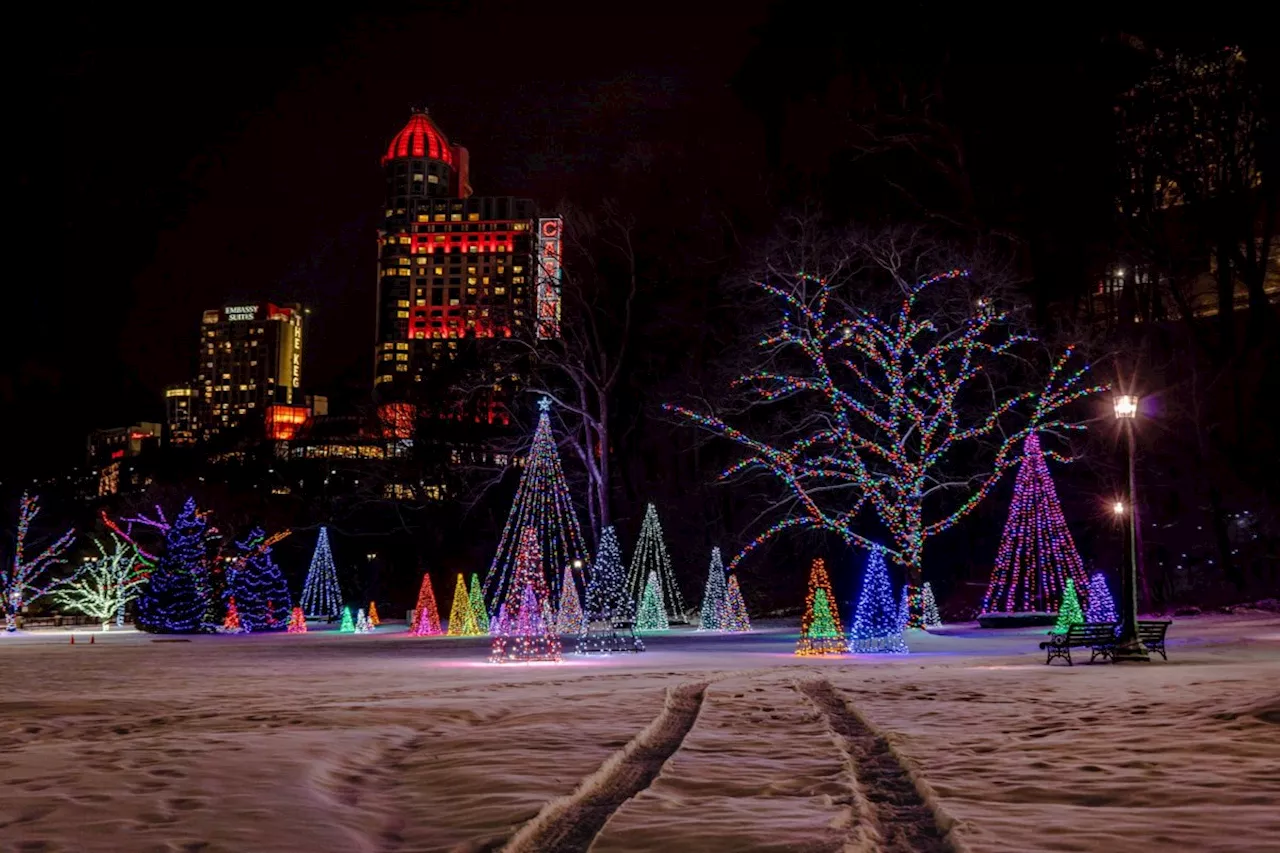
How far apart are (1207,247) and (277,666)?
28.0m

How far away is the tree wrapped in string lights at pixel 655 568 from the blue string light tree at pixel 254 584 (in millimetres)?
13133

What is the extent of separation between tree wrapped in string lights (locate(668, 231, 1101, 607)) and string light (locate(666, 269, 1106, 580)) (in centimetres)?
6

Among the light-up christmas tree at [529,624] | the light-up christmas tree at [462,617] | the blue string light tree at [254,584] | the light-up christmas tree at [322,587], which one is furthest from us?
the light-up christmas tree at [322,587]

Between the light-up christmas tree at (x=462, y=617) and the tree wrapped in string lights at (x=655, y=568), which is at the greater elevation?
the tree wrapped in string lights at (x=655, y=568)

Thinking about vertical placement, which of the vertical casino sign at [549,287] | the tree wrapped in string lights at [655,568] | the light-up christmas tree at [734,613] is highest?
the vertical casino sign at [549,287]

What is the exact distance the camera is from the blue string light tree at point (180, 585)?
38938mm

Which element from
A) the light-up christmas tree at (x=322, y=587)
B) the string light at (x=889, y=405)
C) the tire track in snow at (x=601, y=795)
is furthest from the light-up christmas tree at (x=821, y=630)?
the light-up christmas tree at (x=322, y=587)

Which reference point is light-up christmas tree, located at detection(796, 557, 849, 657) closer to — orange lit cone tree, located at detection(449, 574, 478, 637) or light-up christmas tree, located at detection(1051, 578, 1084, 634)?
light-up christmas tree, located at detection(1051, 578, 1084, 634)

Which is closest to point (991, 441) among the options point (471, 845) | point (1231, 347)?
point (1231, 347)

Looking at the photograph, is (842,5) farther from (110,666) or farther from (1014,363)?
(110,666)

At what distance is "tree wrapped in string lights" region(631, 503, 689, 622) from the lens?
1464 inches

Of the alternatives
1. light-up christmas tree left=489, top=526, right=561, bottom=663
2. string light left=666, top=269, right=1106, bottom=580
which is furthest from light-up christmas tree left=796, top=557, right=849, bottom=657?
light-up christmas tree left=489, top=526, right=561, bottom=663

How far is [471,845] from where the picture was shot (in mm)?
5973

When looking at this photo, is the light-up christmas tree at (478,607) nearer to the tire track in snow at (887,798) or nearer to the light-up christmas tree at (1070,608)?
the light-up christmas tree at (1070,608)
